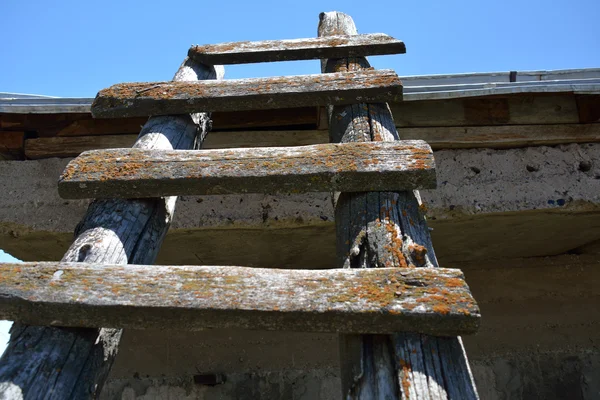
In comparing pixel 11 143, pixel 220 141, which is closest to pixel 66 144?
pixel 11 143

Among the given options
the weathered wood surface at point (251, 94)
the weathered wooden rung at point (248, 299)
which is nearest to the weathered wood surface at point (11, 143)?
the weathered wood surface at point (251, 94)

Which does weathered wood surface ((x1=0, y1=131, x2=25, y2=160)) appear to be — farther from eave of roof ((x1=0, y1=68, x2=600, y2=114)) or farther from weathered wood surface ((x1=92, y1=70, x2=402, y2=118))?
weathered wood surface ((x1=92, y1=70, x2=402, y2=118))

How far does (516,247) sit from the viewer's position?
2.81 meters

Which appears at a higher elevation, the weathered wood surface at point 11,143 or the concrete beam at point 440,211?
the weathered wood surface at point 11,143

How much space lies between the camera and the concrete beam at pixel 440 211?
2.47 meters

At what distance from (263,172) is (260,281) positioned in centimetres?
40

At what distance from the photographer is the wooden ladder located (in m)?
1.04

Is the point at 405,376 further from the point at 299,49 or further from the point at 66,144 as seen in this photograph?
the point at 66,144

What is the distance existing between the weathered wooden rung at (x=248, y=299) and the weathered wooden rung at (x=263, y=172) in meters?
0.34

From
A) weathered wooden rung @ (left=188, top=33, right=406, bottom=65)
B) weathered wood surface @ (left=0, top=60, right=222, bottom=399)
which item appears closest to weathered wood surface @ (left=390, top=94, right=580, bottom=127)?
weathered wooden rung @ (left=188, top=33, right=406, bottom=65)

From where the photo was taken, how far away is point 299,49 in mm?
2305

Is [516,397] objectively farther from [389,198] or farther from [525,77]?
[389,198]

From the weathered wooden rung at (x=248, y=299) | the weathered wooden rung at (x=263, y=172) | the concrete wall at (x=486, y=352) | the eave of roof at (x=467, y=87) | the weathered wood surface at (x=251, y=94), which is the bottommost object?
the weathered wooden rung at (x=248, y=299)

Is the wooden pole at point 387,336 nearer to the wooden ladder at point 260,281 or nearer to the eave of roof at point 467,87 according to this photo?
the wooden ladder at point 260,281
